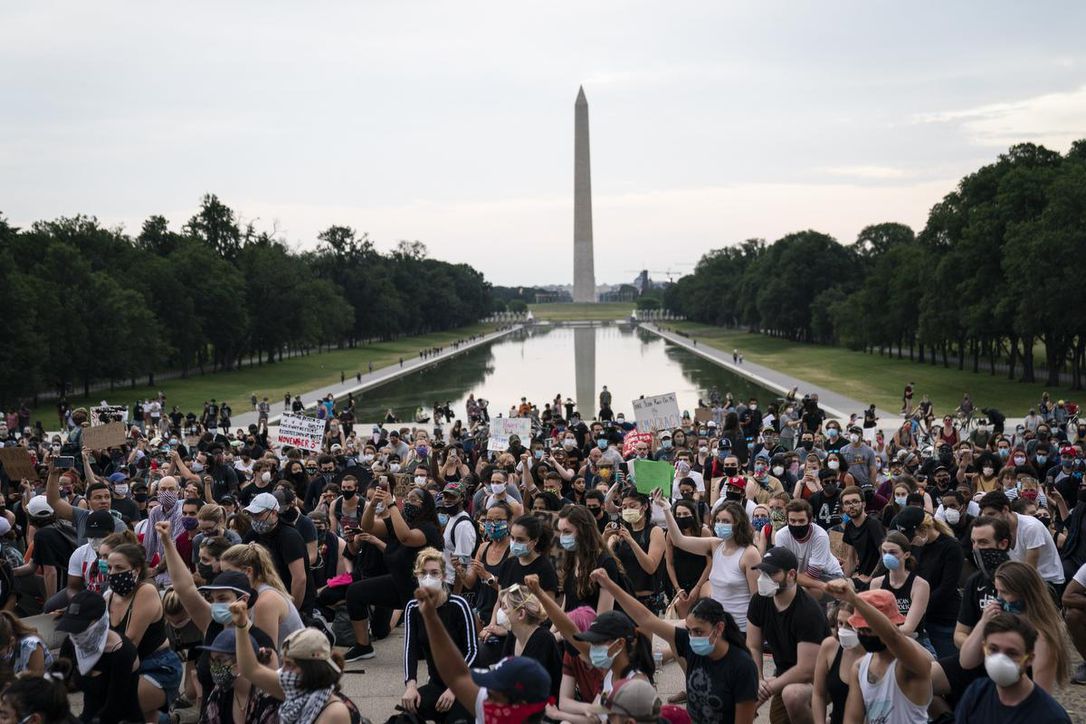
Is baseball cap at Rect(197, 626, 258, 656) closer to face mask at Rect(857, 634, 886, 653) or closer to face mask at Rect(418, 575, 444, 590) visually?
face mask at Rect(418, 575, 444, 590)

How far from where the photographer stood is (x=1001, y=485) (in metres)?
11.4

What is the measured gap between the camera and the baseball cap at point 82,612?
19.7ft

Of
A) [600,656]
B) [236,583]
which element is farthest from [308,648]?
[236,583]

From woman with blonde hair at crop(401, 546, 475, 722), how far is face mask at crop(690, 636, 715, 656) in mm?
1395

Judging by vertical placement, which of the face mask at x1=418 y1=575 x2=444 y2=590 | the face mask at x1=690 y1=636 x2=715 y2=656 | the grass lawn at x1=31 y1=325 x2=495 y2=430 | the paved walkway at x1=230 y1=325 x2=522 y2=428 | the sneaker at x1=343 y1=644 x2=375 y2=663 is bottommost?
the grass lawn at x1=31 y1=325 x2=495 y2=430

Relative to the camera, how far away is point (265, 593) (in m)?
6.29

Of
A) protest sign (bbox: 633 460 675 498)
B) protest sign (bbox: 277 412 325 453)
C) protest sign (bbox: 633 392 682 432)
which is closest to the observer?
protest sign (bbox: 633 460 675 498)

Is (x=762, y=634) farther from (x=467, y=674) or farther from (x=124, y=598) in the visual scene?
(x=124, y=598)

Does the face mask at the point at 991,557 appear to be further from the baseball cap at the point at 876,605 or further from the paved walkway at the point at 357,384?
the paved walkway at the point at 357,384

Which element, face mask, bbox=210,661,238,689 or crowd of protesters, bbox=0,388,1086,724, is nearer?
crowd of protesters, bbox=0,388,1086,724

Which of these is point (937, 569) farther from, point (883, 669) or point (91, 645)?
point (91, 645)

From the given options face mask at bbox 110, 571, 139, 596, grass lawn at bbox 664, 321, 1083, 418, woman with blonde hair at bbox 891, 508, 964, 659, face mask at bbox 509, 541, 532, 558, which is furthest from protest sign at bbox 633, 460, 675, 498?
grass lawn at bbox 664, 321, 1083, 418

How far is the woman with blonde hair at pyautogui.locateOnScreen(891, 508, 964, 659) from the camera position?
6977 mm

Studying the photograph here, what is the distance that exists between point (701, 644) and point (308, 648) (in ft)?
6.50
